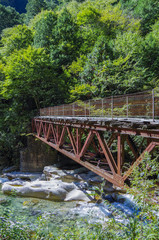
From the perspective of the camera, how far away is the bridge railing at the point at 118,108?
7554 mm

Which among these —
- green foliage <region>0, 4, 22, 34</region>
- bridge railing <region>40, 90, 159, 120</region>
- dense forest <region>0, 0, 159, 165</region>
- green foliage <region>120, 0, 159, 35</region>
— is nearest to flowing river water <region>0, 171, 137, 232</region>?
bridge railing <region>40, 90, 159, 120</region>

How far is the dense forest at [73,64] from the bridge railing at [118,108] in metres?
5.42

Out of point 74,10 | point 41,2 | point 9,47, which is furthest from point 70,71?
point 41,2

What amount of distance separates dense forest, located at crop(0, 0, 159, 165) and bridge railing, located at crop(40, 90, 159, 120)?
5423 millimetres

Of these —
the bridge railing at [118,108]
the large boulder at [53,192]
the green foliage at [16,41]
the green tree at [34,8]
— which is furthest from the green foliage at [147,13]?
the green tree at [34,8]

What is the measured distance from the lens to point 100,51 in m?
20.6

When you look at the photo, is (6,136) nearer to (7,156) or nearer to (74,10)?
(7,156)

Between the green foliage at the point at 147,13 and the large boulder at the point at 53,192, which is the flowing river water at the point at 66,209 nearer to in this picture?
the large boulder at the point at 53,192

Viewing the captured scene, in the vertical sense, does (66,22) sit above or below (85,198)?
above

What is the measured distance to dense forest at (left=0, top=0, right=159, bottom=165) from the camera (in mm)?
19188

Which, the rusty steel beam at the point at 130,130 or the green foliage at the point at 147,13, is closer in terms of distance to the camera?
the rusty steel beam at the point at 130,130

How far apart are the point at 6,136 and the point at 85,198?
14.7 metres

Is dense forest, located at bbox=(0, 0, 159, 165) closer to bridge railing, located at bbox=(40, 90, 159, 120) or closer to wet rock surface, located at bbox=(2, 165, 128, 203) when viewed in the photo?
bridge railing, located at bbox=(40, 90, 159, 120)

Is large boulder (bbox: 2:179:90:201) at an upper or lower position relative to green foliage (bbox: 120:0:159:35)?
lower
